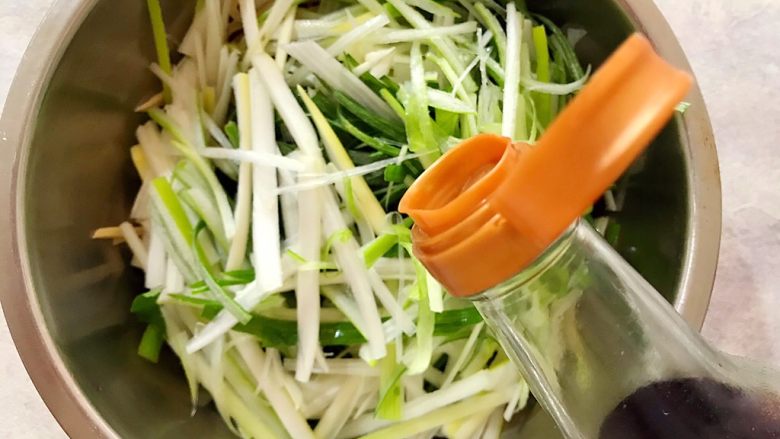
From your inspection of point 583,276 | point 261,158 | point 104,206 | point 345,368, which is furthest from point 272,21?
point 583,276

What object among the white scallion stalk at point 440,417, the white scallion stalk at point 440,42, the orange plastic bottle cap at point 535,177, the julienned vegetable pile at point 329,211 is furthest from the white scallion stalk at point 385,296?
the orange plastic bottle cap at point 535,177

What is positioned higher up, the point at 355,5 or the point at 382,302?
the point at 355,5

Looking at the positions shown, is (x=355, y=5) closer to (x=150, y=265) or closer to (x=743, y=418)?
(x=150, y=265)

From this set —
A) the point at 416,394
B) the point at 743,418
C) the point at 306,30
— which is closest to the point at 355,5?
the point at 306,30

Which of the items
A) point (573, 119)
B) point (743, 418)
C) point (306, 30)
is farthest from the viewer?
point (306, 30)

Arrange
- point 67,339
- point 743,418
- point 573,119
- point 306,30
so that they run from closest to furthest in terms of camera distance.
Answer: point 573,119 < point 743,418 < point 67,339 < point 306,30
